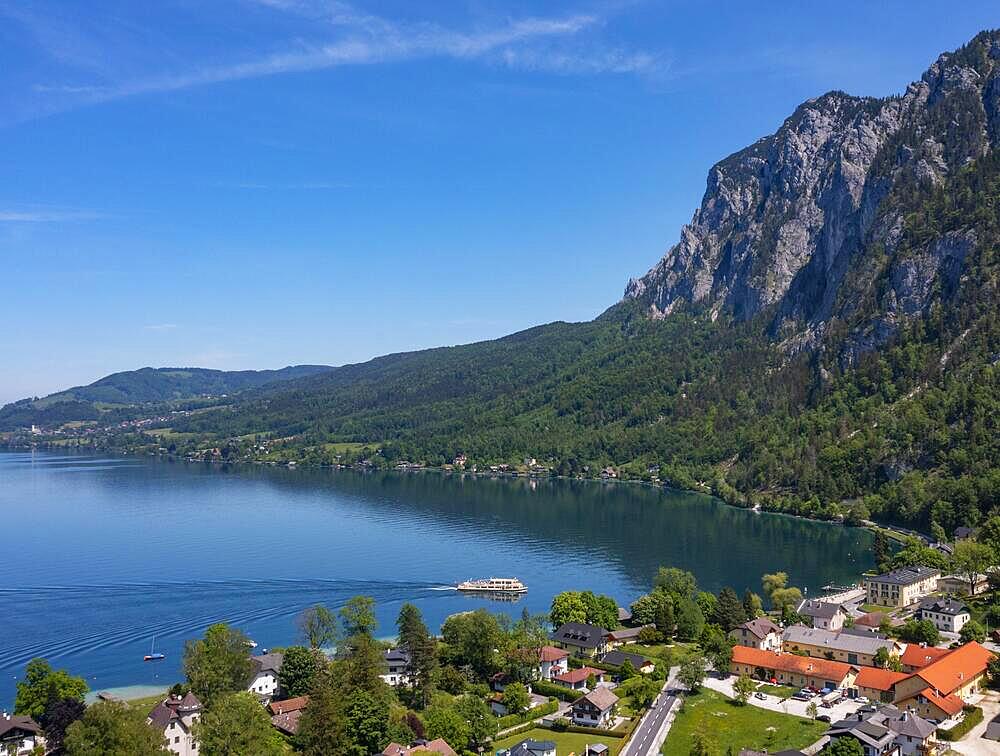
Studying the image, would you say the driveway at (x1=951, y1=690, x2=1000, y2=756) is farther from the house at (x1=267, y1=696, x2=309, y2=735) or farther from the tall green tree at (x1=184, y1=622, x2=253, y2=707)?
the tall green tree at (x1=184, y1=622, x2=253, y2=707)

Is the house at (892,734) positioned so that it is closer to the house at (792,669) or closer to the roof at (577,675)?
the house at (792,669)

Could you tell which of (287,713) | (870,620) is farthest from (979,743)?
(287,713)

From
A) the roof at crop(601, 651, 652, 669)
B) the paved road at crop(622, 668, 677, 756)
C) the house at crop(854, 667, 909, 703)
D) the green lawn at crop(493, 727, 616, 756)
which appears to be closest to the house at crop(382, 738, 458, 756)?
the green lawn at crop(493, 727, 616, 756)

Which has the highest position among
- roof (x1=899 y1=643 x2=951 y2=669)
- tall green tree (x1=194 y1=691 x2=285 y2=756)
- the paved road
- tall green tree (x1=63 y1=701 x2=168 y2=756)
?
tall green tree (x1=63 y1=701 x2=168 y2=756)

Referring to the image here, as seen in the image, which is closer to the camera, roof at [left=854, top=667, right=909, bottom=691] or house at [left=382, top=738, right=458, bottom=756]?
house at [left=382, top=738, right=458, bottom=756]

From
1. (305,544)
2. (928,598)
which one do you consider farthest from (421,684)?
(305,544)

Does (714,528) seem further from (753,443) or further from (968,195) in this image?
(968,195)
